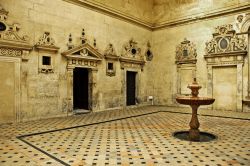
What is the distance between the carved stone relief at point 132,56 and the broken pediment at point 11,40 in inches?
192

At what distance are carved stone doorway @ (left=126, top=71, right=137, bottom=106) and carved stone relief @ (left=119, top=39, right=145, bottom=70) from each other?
0.58 metres

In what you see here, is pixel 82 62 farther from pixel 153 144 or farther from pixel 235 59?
pixel 235 59

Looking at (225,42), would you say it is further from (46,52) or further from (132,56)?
(46,52)

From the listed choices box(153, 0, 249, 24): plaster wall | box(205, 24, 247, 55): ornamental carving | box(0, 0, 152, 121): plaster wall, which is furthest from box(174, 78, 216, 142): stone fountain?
box(153, 0, 249, 24): plaster wall

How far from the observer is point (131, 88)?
11719 mm

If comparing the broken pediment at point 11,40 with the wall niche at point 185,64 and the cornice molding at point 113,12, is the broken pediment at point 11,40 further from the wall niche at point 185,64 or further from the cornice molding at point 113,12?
the wall niche at point 185,64

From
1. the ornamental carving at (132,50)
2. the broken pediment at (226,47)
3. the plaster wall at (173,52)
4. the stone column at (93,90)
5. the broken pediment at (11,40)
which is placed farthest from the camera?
the ornamental carving at (132,50)

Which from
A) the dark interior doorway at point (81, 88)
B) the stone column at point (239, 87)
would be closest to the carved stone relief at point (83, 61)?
the dark interior doorway at point (81, 88)

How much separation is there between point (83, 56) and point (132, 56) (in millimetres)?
3480

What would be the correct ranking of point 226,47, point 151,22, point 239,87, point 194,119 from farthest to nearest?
1. point 151,22
2. point 226,47
3. point 239,87
4. point 194,119

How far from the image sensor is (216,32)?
34.2 ft

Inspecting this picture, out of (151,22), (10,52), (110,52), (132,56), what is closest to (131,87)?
(132,56)

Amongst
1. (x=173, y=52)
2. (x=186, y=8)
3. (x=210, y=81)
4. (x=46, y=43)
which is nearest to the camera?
(x=46, y=43)

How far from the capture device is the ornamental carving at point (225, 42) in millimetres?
9672
